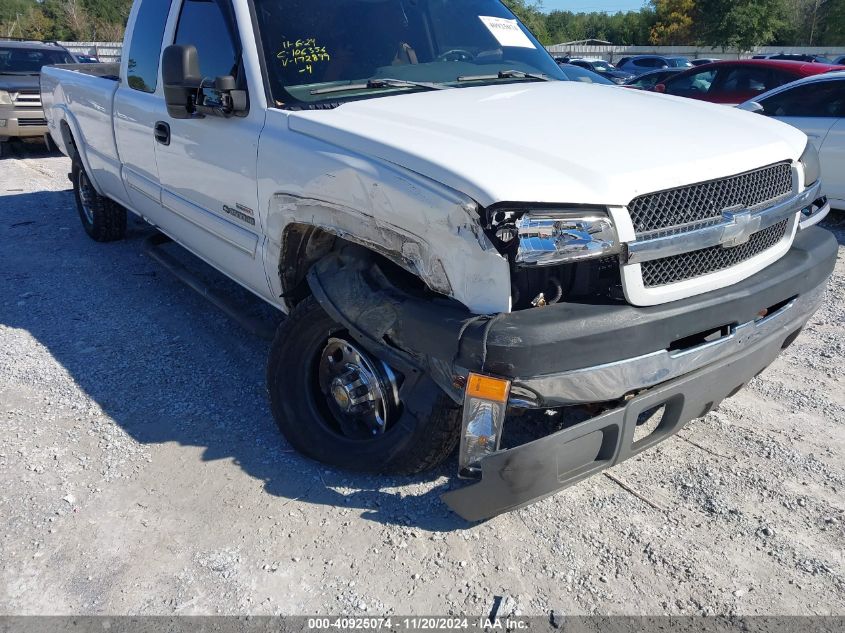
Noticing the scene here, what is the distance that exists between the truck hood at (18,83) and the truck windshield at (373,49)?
33.9ft

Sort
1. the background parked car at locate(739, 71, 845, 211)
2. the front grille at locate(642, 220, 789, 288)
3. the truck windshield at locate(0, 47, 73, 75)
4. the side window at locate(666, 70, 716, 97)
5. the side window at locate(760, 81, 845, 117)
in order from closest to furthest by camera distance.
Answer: the front grille at locate(642, 220, 789, 288) → the background parked car at locate(739, 71, 845, 211) → the side window at locate(760, 81, 845, 117) → the side window at locate(666, 70, 716, 97) → the truck windshield at locate(0, 47, 73, 75)

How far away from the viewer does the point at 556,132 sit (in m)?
2.66

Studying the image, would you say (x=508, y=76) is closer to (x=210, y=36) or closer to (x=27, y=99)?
(x=210, y=36)

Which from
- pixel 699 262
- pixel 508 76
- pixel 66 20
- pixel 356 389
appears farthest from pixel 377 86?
pixel 66 20

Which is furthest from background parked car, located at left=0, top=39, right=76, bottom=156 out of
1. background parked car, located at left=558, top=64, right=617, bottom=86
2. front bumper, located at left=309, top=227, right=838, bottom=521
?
front bumper, located at left=309, top=227, right=838, bottom=521

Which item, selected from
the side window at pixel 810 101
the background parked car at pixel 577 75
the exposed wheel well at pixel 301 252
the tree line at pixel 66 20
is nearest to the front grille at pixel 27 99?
the background parked car at pixel 577 75

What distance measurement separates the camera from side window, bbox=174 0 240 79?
3520 mm

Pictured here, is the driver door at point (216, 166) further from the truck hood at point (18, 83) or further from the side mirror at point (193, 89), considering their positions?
the truck hood at point (18, 83)

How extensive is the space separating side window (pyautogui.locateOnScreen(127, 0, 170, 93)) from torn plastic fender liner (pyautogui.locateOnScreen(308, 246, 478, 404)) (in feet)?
7.81

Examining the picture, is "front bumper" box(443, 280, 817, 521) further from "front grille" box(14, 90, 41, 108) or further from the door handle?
"front grille" box(14, 90, 41, 108)

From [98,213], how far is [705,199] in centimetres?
572

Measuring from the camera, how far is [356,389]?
9.87 ft

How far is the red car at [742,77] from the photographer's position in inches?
391

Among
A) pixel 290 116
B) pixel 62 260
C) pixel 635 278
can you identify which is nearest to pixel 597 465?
pixel 635 278
